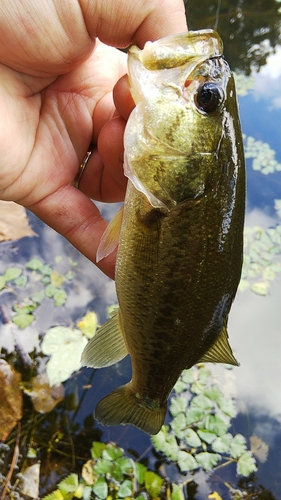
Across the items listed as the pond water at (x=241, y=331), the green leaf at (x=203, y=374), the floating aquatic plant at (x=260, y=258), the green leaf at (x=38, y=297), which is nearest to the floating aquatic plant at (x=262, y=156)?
the pond water at (x=241, y=331)

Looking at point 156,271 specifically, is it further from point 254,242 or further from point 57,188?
point 254,242

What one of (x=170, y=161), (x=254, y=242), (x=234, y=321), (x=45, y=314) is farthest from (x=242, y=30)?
(x=170, y=161)

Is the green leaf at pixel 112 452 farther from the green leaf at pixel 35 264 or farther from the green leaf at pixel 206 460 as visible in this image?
the green leaf at pixel 35 264

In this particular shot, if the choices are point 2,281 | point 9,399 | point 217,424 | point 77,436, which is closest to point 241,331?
point 217,424

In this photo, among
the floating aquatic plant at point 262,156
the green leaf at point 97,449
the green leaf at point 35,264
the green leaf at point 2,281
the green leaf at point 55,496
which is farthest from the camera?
the floating aquatic plant at point 262,156

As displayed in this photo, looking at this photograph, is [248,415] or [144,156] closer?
[144,156]

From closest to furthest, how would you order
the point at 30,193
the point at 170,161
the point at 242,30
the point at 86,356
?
1. the point at 170,161
2. the point at 86,356
3. the point at 30,193
4. the point at 242,30
